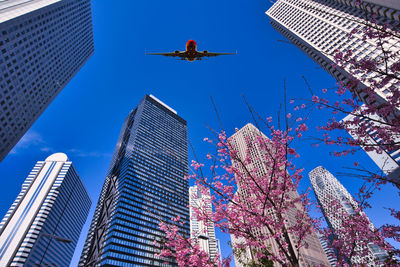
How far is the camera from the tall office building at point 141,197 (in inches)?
3351

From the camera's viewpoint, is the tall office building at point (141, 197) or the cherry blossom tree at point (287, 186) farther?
the tall office building at point (141, 197)

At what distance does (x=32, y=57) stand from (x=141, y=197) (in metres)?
81.0

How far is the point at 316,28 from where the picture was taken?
2532 inches

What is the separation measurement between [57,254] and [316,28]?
201m

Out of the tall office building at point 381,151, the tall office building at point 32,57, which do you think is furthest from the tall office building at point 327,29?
the tall office building at point 32,57

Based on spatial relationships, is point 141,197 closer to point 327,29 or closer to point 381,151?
point 327,29

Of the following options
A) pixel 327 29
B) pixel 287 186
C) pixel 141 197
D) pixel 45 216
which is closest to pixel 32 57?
pixel 141 197

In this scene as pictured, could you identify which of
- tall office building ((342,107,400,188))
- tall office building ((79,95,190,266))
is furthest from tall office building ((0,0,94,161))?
tall office building ((342,107,400,188))

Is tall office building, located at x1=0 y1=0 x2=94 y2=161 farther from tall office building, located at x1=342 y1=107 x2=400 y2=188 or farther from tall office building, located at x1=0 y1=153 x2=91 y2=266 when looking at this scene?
tall office building, located at x1=342 y1=107 x2=400 y2=188

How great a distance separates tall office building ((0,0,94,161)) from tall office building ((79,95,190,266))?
47.9 m

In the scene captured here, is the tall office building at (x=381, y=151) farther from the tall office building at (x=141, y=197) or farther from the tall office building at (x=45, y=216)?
the tall office building at (x=45, y=216)

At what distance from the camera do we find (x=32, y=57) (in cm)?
7606

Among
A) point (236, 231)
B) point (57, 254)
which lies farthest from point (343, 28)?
point (57, 254)

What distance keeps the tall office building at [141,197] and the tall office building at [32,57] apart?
157 ft
